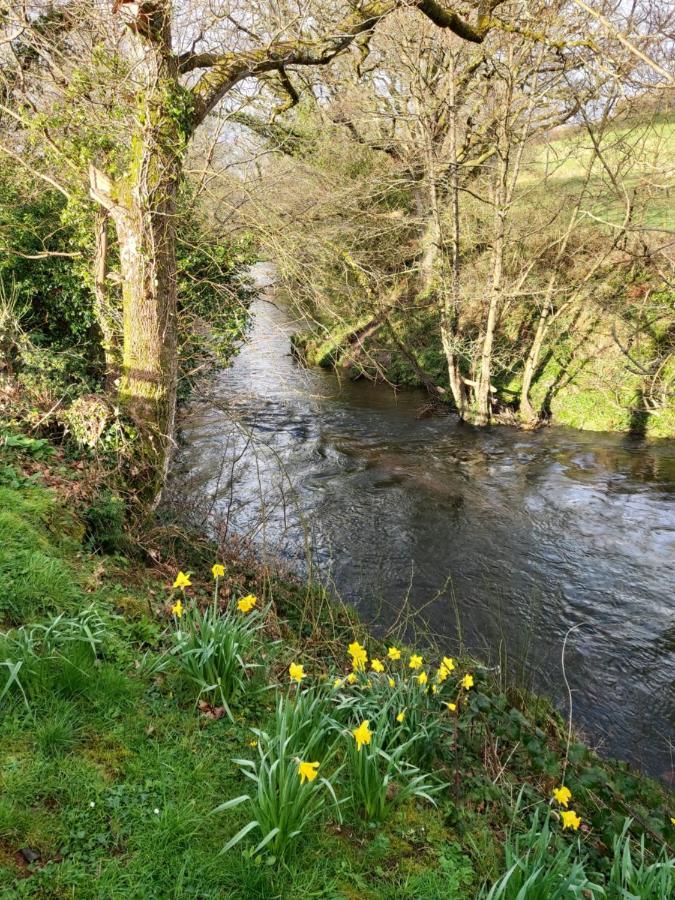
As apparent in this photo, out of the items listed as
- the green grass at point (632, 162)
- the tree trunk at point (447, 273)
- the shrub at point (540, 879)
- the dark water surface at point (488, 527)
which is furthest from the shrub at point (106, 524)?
the green grass at point (632, 162)

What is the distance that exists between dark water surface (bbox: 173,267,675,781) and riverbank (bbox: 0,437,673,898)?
4.96 feet

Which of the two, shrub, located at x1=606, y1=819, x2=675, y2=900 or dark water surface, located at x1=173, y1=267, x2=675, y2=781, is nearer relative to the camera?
shrub, located at x1=606, y1=819, x2=675, y2=900

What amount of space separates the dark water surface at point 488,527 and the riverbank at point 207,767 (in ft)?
4.96


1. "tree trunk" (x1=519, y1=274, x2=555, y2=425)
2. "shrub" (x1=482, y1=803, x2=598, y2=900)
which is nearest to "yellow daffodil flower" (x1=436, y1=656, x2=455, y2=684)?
"shrub" (x1=482, y1=803, x2=598, y2=900)

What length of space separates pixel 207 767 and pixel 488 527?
6.83 m

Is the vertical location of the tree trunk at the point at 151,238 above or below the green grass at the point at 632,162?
below

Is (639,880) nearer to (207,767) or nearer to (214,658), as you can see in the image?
(207,767)

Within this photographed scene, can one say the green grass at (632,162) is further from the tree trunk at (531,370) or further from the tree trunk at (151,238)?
the tree trunk at (151,238)

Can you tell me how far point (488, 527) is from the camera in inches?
344

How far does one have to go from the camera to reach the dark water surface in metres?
5.70

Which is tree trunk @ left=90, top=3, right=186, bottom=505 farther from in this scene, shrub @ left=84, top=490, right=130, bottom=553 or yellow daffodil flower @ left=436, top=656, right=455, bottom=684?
yellow daffodil flower @ left=436, top=656, right=455, bottom=684

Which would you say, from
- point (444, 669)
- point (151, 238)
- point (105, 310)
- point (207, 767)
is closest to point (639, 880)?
point (444, 669)

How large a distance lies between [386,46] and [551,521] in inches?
416

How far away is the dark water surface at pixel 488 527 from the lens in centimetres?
570
